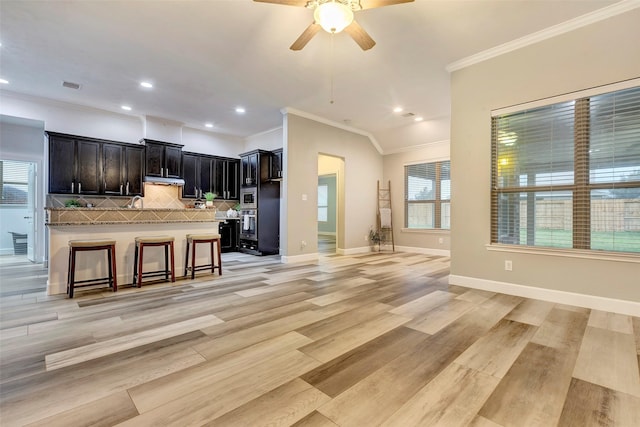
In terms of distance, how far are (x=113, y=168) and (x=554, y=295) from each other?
25.3 ft

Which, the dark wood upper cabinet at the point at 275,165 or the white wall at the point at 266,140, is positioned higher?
the white wall at the point at 266,140

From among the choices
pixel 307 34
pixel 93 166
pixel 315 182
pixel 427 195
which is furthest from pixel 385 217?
pixel 93 166

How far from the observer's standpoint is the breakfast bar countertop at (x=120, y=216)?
3598mm

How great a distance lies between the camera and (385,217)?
302 inches

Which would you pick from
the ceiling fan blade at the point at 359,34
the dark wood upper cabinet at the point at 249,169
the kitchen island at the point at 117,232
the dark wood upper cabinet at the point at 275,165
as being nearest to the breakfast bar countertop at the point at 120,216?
the kitchen island at the point at 117,232

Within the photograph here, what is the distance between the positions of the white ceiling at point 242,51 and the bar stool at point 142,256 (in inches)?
97.8

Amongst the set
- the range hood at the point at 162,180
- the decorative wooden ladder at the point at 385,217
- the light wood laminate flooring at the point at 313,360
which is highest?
the range hood at the point at 162,180

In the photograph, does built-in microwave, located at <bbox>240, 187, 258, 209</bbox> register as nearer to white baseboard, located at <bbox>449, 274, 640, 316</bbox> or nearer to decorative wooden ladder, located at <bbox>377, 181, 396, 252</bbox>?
decorative wooden ladder, located at <bbox>377, 181, 396, 252</bbox>

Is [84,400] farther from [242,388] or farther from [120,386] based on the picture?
[242,388]

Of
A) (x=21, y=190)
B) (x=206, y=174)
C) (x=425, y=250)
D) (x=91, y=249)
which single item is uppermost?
(x=206, y=174)

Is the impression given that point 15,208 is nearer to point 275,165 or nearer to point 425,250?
point 275,165

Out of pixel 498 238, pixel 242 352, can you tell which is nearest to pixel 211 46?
pixel 242 352

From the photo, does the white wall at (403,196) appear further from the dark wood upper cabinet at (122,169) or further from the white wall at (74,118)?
the white wall at (74,118)

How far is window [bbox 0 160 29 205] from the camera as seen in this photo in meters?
6.85
